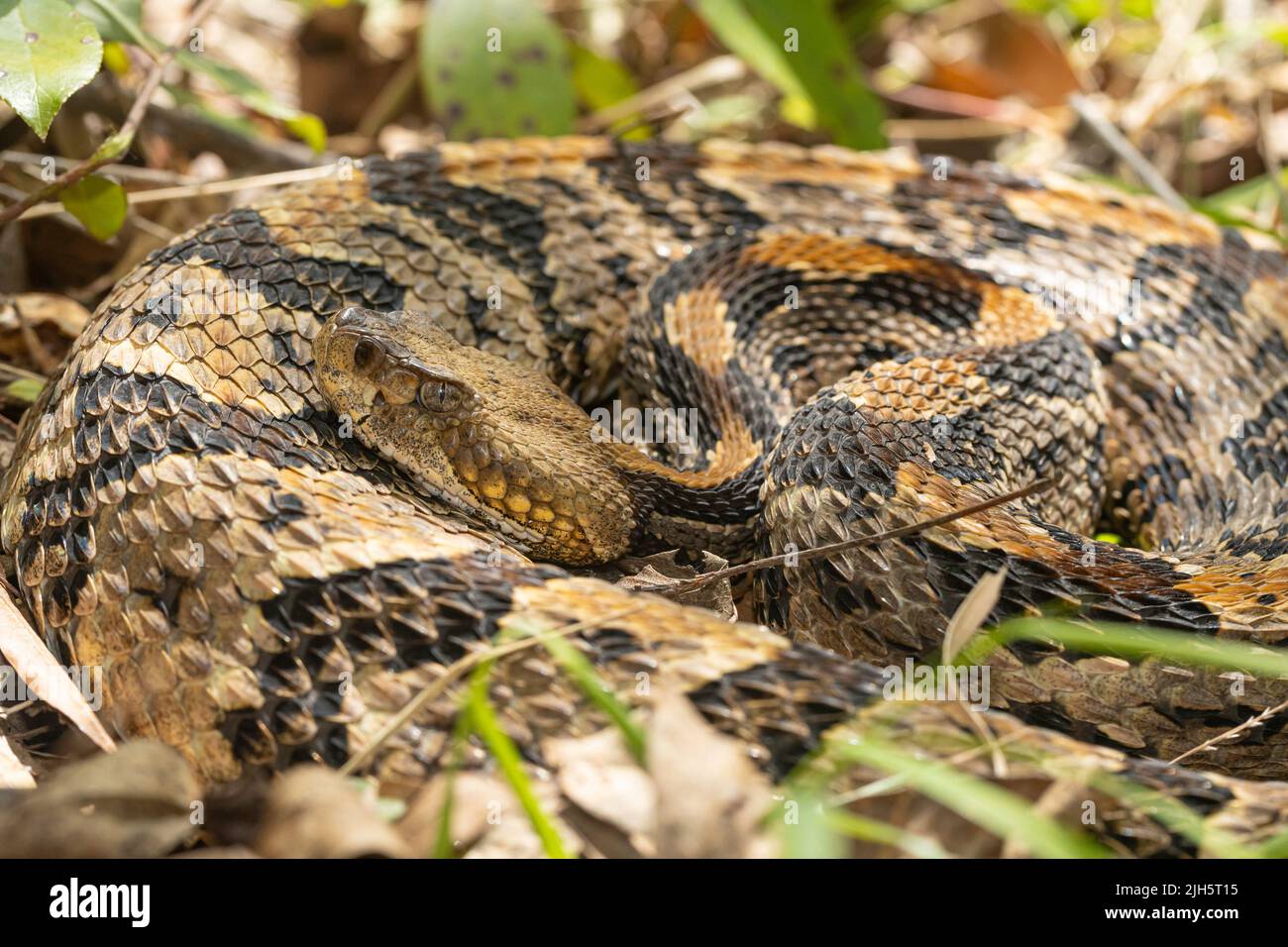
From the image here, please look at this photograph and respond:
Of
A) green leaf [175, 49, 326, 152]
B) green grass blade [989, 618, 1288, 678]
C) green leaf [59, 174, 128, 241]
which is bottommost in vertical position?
green grass blade [989, 618, 1288, 678]

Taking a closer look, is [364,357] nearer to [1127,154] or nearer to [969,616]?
[969,616]

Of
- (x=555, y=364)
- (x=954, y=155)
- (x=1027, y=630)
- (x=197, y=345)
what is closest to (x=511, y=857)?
(x=1027, y=630)

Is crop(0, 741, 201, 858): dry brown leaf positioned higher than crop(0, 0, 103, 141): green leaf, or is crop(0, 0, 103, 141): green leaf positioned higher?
crop(0, 0, 103, 141): green leaf

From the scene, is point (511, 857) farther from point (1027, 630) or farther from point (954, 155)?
point (954, 155)

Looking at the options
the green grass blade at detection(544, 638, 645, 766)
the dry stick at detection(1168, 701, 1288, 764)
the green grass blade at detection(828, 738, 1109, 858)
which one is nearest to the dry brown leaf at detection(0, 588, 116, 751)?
the green grass blade at detection(544, 638, 645, 766)

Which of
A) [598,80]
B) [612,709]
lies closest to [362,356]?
[612,709]

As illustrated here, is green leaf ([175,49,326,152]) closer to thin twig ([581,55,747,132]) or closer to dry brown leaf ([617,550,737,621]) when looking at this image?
dry brown leaf ([617,550,737,621])

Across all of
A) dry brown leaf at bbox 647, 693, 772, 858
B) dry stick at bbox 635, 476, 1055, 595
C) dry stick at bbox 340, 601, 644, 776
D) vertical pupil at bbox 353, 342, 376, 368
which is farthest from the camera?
vertical pupil at bbox 353, 342, 376, 368
